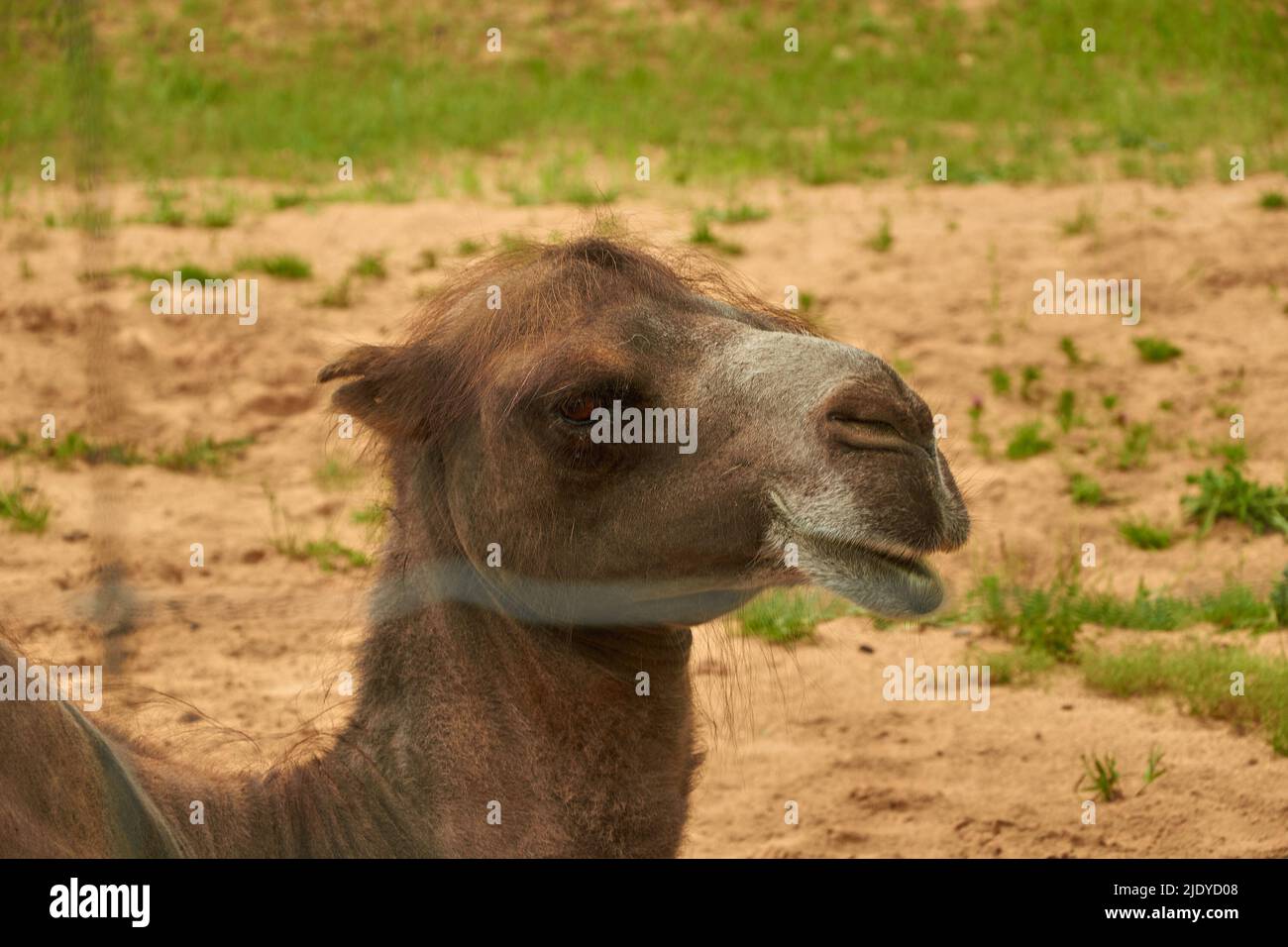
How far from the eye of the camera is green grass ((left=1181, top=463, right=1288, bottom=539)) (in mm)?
7375

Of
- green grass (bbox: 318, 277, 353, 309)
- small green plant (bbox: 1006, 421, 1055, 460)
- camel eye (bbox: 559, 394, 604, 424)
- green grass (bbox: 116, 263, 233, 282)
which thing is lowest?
camel eye (bbox: 559, 394, 604, 424)

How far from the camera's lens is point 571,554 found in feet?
12.5

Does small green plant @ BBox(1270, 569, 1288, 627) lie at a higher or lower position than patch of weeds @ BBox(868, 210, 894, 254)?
lower

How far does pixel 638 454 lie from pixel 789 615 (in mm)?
2975

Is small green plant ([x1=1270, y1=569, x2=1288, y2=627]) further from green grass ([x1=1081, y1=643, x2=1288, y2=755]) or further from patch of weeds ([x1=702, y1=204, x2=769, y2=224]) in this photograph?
patch of weeds ([x1=702, y1=204, x2=769, y2=224])

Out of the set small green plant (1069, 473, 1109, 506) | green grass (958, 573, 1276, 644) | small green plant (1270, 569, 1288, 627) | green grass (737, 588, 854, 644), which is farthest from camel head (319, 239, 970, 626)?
small green plant (1069, 473, 1109, 506)

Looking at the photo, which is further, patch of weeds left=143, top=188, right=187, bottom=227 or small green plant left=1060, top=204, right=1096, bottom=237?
patch of weeds left=143, top=188, right=187, bottom=227

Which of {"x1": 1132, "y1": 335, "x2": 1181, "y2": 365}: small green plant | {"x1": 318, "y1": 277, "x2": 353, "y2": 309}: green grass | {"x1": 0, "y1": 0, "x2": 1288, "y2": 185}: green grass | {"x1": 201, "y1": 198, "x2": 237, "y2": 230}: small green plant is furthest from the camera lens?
{"x1": 0, "y1": 0, "x2": 1288, "y2": 185}: green grass

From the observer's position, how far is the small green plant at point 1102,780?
5.31 meters

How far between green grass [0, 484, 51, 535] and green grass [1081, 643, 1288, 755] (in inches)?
176

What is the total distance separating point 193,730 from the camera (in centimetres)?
405

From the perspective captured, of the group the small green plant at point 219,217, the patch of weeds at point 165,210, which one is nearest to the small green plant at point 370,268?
the small green plant at point 219,217

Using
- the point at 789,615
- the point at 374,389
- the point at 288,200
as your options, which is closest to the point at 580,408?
the point at 374,389
